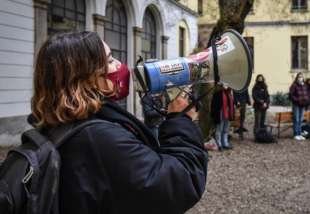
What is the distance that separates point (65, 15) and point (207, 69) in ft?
37.3

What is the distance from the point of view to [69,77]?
1.71 metres

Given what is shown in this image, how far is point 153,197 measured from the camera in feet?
5.40

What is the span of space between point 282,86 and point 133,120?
30891 mm

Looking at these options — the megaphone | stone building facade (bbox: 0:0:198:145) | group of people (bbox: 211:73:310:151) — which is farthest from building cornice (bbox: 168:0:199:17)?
the megaphone

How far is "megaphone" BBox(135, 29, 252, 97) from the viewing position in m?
2.10

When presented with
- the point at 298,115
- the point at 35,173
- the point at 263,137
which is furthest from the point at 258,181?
the point at 35,173

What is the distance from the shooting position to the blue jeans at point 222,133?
37.1 ft

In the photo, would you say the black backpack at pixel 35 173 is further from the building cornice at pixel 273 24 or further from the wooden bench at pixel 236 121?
the building cornice at pixel 273 24

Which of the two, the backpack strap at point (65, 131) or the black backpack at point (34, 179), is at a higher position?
the backpack strap at point (65, 131)

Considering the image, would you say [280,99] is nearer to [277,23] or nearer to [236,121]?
[277,23]

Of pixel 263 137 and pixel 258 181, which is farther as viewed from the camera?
pixel 263 137

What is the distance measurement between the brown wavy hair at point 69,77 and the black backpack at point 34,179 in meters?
0.08

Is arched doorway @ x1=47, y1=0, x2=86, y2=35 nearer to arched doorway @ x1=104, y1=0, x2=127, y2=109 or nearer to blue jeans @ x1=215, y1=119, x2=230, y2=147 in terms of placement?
arched doorway @ x1=104, y1=0, x2=127, y2=109

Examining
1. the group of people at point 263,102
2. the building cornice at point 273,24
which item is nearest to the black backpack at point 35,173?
the group of people at point 263,102
